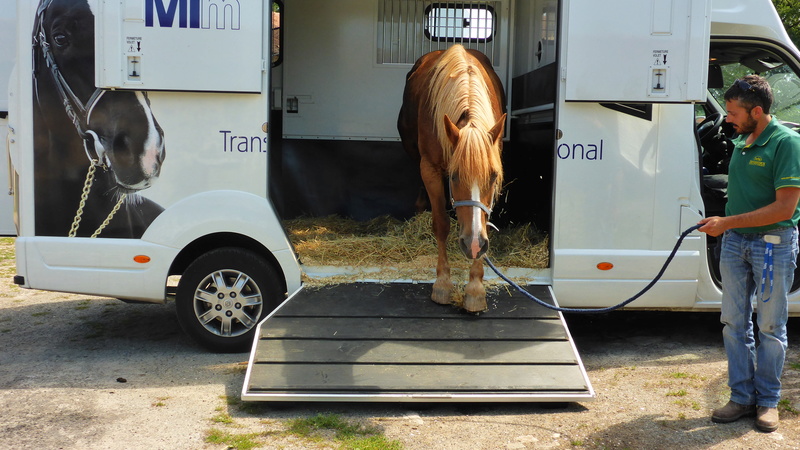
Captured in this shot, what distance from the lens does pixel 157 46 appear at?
4.53 m

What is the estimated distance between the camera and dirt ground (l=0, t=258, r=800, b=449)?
357cm

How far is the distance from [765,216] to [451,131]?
1.68 meters

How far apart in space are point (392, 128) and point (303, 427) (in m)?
3.69

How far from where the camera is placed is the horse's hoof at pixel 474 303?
4551 mm

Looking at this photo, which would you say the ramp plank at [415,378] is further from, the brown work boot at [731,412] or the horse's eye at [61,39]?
the horse's eye at [61,39]

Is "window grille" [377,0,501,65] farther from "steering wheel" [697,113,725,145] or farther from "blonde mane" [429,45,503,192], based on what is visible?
"steering wheel" [697,113,725,145]

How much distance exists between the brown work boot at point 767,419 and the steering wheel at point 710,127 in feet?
8.97

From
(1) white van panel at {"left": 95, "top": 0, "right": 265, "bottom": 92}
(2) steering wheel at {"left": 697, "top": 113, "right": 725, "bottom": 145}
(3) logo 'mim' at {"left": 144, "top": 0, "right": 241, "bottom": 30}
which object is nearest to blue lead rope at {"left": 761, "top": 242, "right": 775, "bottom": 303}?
(2) steering wheel at {"left": 697, "top": 113, "right": 725, "bottom": 145}

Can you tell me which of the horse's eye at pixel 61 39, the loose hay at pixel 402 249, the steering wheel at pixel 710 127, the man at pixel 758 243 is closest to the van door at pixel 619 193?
the loose hay at pixel 402 249

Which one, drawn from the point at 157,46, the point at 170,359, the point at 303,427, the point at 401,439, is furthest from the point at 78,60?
the point at 401,439

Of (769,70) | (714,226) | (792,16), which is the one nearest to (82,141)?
(714,226)

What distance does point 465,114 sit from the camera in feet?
14.1

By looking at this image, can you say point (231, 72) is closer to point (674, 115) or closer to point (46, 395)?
point (46, 395)

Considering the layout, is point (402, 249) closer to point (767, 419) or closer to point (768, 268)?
point (768, 268)
